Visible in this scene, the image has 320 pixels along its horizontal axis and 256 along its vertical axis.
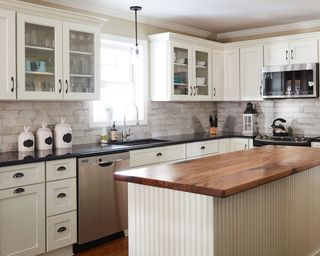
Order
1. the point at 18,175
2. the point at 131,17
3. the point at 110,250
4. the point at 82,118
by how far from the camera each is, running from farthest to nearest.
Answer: the point at 131,17 < the point at 82,118 < the point at 110,250 < the point at 18,175

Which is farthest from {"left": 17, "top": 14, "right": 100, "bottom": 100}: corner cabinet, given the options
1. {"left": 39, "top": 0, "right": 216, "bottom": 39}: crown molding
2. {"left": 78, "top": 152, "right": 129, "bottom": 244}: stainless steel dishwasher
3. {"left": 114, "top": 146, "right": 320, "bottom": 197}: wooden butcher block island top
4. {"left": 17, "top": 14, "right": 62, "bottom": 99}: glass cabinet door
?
{"left": 114, "top": 146, "right": 320, "bottom": 197}: wooden butcher block island top

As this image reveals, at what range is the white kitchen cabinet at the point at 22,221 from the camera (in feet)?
10.4

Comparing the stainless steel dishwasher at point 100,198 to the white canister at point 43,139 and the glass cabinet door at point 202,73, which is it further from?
the glass cabinet door at point 202,73

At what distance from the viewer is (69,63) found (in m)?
3.98

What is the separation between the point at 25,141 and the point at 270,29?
392cm

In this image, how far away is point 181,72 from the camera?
17.7ft

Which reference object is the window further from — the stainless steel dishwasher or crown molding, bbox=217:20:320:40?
crown molding, bbox=217:20:320:40

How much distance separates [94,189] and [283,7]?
9.98 ft

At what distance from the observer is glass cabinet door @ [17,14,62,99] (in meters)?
3.58

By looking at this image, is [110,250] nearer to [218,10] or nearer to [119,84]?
[119,84]

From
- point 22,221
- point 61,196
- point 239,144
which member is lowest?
point 22,221

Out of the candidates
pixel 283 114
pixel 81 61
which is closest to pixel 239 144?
pixel 283 114

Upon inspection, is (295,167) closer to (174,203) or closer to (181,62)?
(174,203)

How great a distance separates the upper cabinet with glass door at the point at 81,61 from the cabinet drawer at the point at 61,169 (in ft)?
2.40
